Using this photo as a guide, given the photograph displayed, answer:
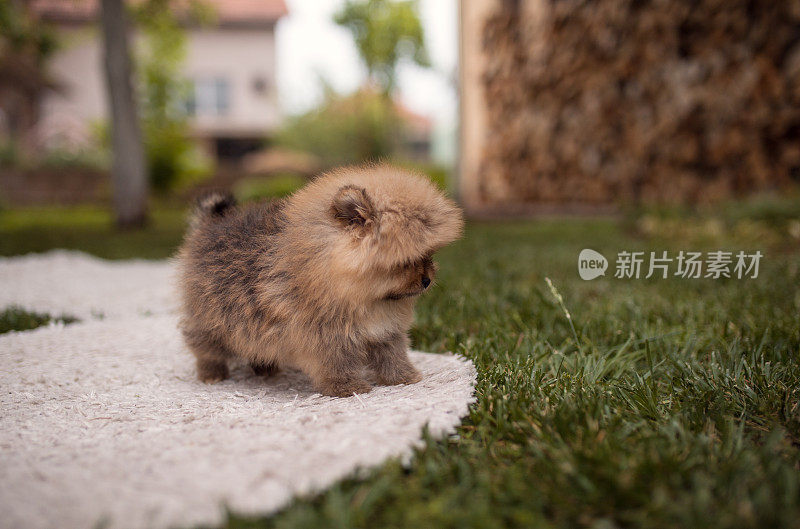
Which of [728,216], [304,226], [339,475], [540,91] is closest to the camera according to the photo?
[339,475]

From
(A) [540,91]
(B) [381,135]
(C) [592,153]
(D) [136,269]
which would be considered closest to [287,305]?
(D) [136,269]

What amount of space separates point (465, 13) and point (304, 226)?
38.4 ft

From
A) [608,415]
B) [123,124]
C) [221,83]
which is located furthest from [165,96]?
[608,415]

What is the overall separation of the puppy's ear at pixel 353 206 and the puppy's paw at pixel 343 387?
63cm

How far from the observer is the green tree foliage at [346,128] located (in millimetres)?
25328

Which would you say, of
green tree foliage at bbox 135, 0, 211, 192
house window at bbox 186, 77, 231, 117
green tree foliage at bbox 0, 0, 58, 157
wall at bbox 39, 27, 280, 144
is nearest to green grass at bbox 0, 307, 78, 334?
green tree foliage at bbox 0, 0, 58, 157

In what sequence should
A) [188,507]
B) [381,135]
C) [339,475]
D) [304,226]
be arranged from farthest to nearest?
[381,135], [304,226], [339,475], [188,507]

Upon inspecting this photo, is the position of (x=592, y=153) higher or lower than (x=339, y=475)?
higher

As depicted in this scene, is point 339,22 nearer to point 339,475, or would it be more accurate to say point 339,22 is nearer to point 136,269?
point 136,269

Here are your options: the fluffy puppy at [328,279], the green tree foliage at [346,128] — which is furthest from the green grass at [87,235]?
the green tree foliage at [346,128]

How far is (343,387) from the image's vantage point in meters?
2.38

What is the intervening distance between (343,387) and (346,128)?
29.3 meters

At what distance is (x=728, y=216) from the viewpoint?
6754 millimetres

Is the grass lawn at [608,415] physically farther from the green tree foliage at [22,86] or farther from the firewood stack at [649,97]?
the green tree foliage at [22,86]
